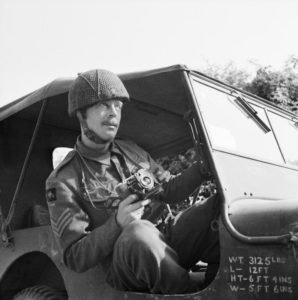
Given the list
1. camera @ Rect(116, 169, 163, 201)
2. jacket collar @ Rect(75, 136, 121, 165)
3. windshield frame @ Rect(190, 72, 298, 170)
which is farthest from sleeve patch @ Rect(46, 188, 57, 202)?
windshield frame @ Rect(190, 72, 298, 170)

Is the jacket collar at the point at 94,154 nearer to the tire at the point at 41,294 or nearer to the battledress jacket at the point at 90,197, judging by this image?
the battledress jacket at the point at 90,197

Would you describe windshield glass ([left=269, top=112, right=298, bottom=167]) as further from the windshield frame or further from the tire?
the tire

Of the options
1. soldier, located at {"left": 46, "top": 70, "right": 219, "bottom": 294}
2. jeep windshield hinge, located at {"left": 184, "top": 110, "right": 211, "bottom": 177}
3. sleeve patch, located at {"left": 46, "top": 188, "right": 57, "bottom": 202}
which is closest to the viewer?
soldier, located at {"left": 46, "top": 70, "right": 219, "bottom": 294}

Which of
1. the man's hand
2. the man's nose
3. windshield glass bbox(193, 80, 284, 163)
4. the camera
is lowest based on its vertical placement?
the man's hand

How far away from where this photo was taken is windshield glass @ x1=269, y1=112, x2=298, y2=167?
10.9 ft

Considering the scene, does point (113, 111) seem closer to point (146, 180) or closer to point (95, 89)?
point (95, 89)

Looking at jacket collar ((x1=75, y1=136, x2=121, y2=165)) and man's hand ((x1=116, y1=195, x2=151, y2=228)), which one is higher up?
jacket collar ((x1=75, y1=136, x2=121, y2=165))

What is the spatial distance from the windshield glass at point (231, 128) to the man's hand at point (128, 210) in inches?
21.3

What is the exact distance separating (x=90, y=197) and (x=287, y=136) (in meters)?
1.64

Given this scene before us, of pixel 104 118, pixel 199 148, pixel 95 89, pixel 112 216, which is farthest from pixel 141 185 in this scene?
pixel 95 89

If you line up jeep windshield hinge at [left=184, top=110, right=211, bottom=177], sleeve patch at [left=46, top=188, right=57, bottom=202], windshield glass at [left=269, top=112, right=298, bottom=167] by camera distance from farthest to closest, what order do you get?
windshield glass at [left=269, top=112, right=298, bottom=167] < sleeve patch at [left=46, top=188, right=57, bottom=202] < jeep windshield hinge at [left=184, top=110, right=211, bottom=177]

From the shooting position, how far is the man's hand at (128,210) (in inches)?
88.1

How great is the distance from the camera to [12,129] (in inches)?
148

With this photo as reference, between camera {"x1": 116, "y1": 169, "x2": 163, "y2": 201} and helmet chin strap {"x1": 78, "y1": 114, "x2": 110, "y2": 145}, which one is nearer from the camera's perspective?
camera {"x1": 116, "y1": 169, "x2": 163, "y2": 201}
